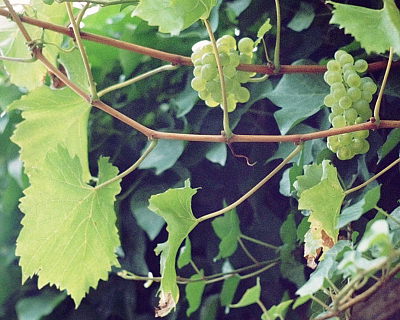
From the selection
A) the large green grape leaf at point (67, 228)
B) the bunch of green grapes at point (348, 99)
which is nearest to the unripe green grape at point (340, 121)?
the bunch of green grapes at point (348, 99)

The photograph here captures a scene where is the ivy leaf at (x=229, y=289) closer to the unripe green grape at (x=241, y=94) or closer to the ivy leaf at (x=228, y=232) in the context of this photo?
the ivy leaf at (x=228, y=232)

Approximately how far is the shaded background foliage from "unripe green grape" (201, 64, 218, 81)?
119 mm

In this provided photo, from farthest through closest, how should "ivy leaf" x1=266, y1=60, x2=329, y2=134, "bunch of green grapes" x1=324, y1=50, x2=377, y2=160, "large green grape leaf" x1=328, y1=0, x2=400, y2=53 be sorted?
"ivy leaf" x1=266, y1=60, x2=329, y2=134
"bunch of green grapes" x1=324, y1=50, x2=377, y2=160
"large green grape leaf" x1=328, y1=0, x2=400, y2=53

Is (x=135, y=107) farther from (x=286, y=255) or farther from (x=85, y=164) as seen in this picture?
(x=286, y=255)

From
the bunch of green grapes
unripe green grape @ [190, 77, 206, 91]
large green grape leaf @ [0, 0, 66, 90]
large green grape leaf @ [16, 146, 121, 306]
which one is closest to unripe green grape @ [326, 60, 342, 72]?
the bunch of green grapes

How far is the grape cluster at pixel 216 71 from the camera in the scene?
470mm

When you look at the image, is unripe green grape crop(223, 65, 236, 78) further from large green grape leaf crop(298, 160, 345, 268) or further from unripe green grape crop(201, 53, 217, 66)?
large green grape leaf crop(298, 160, 345, 268)

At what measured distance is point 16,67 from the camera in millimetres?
674

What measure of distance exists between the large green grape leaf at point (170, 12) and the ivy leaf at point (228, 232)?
29 centimetres

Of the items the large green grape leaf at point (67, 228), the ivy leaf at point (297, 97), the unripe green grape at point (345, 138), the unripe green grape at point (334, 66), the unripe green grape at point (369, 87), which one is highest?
the unripe green grape at point (334, 66)

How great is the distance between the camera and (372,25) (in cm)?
36

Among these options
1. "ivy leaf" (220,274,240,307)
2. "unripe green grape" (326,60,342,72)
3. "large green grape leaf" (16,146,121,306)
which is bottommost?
"ivy leaf" (220,274,240,307)

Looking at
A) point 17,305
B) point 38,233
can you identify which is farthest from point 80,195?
point 17,305

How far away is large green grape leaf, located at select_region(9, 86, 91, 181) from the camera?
2.03ft
